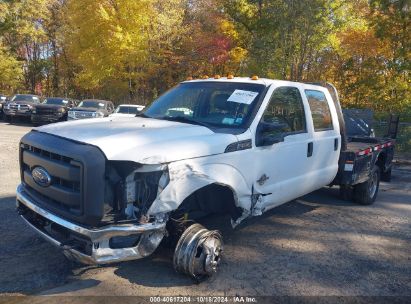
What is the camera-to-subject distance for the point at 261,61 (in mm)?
22141

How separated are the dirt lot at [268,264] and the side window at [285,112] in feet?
4.66

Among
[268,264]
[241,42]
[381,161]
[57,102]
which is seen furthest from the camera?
[241,42]

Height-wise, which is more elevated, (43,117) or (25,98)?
(25,98)

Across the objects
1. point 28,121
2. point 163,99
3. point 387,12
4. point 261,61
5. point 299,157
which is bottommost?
point 28,121

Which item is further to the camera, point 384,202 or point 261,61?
point 261,61

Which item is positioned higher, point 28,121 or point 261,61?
point 261,61

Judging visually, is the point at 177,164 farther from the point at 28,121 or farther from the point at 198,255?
the point at 28,121

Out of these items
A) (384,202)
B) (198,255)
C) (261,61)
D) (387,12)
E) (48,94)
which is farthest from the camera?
(48,94)

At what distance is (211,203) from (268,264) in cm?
92

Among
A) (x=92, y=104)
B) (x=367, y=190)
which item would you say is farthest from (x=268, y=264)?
(x=92, y=104)

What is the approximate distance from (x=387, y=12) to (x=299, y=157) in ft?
59.6

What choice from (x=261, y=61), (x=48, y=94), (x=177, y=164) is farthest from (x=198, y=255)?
(x=48, y=94)

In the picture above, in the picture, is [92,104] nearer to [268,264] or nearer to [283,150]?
[283,150]

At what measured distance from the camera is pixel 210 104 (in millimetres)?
4801
